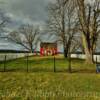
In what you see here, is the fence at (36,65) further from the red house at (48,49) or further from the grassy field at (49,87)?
the red house at (48,49)

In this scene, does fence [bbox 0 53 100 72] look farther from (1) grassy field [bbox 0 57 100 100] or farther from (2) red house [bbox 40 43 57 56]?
(2) red house [bbox 40 43 57 56]

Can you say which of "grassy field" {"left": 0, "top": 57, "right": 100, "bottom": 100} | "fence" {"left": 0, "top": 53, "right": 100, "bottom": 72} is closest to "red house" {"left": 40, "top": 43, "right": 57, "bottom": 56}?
"fence" {"left": 0, "top": 53, "right": 100, "bottom": 72}

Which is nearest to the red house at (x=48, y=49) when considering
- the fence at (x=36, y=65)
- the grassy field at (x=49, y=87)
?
the fence at (x=36, y=65)

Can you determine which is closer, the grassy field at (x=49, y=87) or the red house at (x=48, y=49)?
the grassy field at (x=49, y=87)

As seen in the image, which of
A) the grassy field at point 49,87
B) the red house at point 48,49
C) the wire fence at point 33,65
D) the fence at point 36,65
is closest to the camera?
the grassy field at point 49,87

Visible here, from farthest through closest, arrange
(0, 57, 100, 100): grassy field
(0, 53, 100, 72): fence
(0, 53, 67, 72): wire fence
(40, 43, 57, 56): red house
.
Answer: (40, 43, 57, 56): red house
(0, 53, 67, 72): wire fence
(0, 53, 100, 72): fence
(0, 57, 100, 100): grassy field

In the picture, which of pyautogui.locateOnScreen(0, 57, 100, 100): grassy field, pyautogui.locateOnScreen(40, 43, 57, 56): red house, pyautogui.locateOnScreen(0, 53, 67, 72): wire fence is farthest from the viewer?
pyautogui.locateOnScreen(40, 43, 57, 56): red house

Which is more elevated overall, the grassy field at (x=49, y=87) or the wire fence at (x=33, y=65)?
the wire fence at (x=33, y=65)

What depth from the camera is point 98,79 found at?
19156 millimetres

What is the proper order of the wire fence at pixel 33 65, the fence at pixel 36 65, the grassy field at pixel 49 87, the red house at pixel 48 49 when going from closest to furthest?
the grassy field at pixel 49 87, the fence at pixel 36 65, the wire fence at pixel 33 65, the red house at pixel 48 49

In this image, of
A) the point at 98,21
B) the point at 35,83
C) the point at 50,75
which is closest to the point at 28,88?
the point at 35,83

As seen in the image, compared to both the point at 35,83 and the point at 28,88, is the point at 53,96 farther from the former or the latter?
the point at 35,83

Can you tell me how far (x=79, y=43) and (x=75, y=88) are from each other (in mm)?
64293

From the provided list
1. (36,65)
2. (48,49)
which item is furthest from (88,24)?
(48,49)
